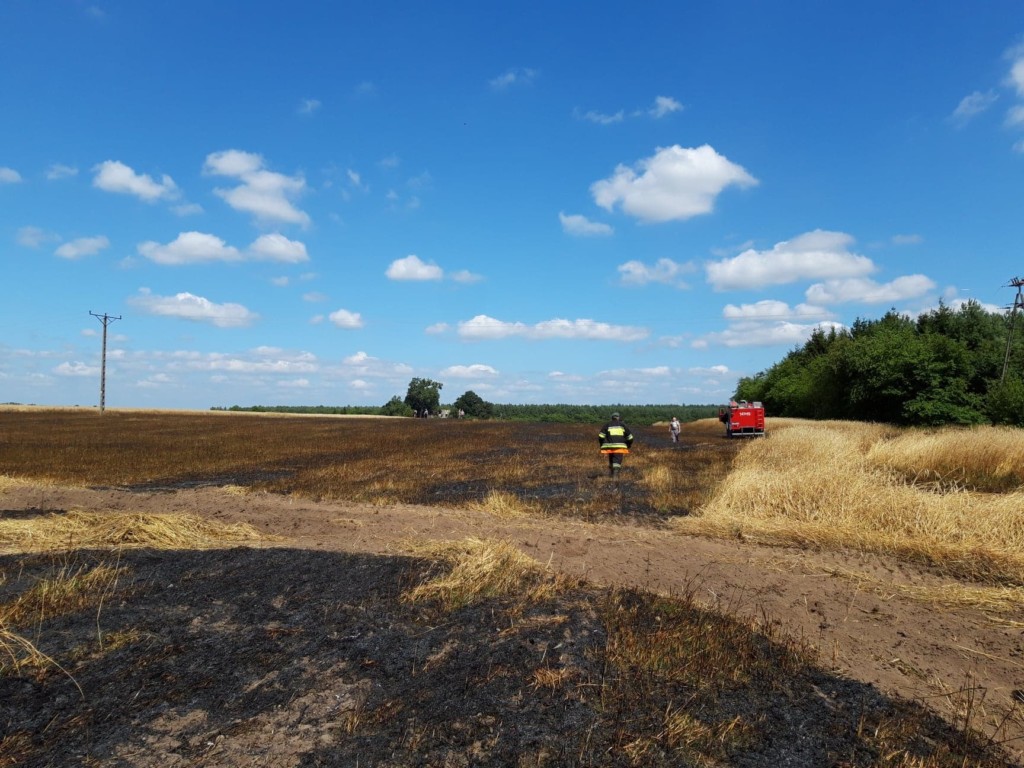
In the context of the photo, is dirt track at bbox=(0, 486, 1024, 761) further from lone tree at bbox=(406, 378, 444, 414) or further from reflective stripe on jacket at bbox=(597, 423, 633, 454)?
lone tree at bbox=(406, 378, 444, 414)

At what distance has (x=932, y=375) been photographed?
40062mm

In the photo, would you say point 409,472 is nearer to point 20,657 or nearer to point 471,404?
point 20,657

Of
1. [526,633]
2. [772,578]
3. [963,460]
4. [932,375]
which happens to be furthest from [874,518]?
[932,375]

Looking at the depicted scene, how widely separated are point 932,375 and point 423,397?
102 meters

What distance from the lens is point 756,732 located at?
13.1ft

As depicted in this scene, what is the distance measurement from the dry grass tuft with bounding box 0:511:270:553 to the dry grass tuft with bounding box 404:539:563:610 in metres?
3.76

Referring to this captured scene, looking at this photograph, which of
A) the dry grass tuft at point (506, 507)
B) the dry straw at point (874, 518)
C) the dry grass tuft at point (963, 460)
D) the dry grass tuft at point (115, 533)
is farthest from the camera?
the dry grass tuft at point (963, 460)

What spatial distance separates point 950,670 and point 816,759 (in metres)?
2.76

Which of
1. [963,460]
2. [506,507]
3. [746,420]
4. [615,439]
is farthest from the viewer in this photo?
[746,420]

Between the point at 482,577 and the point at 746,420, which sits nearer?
the point at 482,577

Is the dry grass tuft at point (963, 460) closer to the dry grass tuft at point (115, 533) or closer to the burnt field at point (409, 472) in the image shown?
the burnt field at point (409, 472)

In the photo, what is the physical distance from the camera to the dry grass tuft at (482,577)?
6.31 meters

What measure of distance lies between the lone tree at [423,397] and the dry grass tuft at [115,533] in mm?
119750

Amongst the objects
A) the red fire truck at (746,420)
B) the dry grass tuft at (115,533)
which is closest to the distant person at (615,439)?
the dry grass tuft at (115,533)
